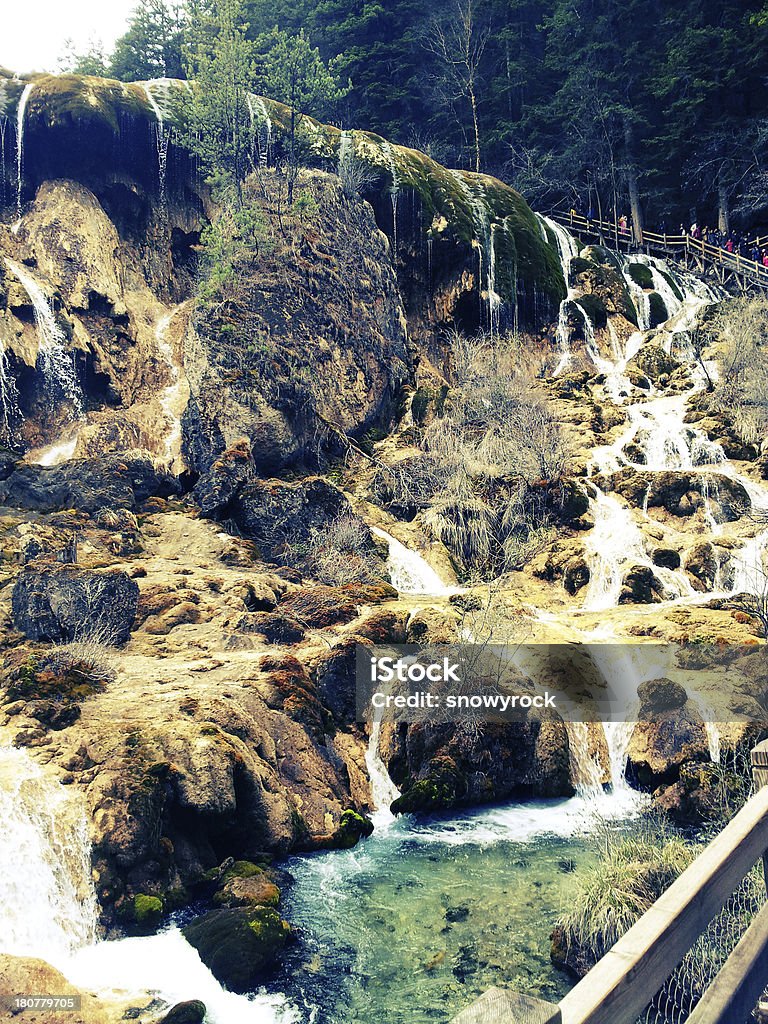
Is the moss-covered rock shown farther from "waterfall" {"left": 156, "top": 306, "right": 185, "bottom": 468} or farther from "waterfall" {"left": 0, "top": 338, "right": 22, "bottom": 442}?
"waterfall" {"left": 0, "top": 338, "right": 22, "bottom": 442}

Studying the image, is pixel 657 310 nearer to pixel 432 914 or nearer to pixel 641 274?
pixel 641 274

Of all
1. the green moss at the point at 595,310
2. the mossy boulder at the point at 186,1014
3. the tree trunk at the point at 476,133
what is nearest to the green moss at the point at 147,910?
the mossy boulder at the point at 186,1014

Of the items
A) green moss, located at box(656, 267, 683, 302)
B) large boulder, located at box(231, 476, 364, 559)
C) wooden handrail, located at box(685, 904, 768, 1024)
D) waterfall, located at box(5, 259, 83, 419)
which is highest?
green moss, located at box(656, 267, 683, 302)

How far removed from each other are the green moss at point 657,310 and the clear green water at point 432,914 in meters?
27.7

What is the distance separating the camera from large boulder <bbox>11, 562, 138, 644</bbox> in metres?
15.8

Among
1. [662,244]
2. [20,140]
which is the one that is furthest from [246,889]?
[662,244]

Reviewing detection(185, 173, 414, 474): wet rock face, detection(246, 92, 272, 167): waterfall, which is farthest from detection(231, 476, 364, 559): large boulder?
detection(246, 92, 272, 167): waterfall

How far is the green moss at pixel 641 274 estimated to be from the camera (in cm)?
3853

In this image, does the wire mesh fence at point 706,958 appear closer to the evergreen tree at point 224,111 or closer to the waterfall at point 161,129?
the evergreen tree at point 224,111

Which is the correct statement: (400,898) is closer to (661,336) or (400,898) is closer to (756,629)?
(756,629)

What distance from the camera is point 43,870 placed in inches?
Result: 399

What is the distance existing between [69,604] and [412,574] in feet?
30.8

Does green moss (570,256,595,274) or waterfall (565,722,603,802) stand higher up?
green moss (570,256,595,274)

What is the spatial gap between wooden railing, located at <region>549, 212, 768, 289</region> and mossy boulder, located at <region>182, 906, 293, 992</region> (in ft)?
121
